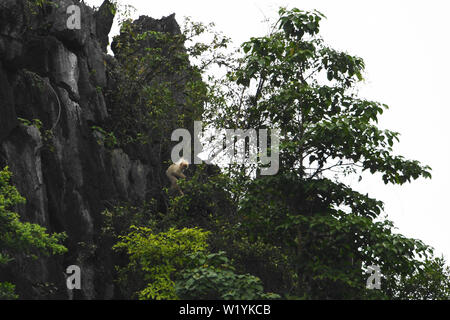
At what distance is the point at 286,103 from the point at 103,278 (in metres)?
7.37

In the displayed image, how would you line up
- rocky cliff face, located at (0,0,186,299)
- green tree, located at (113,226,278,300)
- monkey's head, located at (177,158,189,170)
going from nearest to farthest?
1. green tree, located at (113,226,278,300)
2. rocky cliff face, located at (0,0,186,299)
3. monkey's head, located at (177,158,189,170)

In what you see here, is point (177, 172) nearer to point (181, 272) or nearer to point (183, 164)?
point (183, 164)

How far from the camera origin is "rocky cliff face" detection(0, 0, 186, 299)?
666 inches

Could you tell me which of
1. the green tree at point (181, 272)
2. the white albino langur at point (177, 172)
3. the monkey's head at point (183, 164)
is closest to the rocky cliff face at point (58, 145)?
the green tree at point (181, 272)

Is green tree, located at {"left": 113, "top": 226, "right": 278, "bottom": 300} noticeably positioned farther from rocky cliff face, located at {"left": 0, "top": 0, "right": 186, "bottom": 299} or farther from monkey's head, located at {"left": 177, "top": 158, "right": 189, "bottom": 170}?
monkey's head, located at {"left": 177, "top": 158, "right": 189, "bottom": 170}

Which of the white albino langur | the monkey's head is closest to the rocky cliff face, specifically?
the white albino langur

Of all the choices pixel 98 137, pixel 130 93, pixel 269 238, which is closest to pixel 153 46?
pixel 130 93

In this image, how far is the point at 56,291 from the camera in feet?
55.9

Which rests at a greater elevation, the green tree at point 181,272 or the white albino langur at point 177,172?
the white albino langur at point 177,172

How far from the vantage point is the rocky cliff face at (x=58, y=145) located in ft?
55.5

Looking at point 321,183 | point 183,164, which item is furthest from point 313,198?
point 183,164

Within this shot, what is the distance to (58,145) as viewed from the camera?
731 inches

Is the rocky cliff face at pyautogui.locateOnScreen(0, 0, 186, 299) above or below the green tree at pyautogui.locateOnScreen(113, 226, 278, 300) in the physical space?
above

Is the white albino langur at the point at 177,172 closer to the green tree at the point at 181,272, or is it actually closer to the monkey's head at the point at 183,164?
the monkey's head at the point at 183,164
